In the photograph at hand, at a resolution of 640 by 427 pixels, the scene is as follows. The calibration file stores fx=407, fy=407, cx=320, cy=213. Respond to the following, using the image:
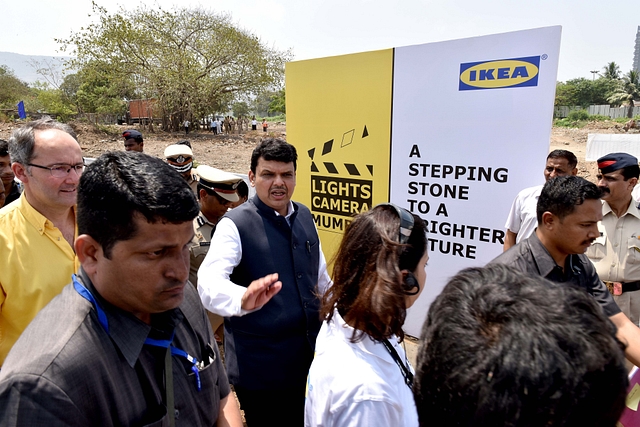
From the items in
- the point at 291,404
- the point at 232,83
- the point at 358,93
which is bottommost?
the point at 291,404

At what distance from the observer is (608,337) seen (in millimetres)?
632

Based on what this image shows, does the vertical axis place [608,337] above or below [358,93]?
below

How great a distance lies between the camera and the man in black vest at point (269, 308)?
209cm

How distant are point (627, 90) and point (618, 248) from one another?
2368 inches

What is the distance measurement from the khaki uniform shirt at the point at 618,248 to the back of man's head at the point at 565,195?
4.68 feet

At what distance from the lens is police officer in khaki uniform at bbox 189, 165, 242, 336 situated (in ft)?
9.61

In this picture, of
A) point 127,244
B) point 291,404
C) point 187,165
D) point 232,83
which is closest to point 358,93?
point 187,165

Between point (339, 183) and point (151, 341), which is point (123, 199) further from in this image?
point (339, 183)

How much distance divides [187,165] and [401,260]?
357 cm

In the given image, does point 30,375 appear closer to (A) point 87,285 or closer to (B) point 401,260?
(A) point 87,285

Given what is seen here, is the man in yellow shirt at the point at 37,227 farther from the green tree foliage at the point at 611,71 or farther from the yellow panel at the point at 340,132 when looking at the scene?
the green tree foliage at the point at 611,71

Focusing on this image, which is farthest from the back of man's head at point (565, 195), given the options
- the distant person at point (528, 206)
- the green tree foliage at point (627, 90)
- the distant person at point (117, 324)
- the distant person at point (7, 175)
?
the green tree foliage at point (627, 90)

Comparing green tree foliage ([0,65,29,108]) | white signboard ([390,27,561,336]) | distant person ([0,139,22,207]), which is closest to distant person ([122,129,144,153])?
distant person ([0,139,22,207])

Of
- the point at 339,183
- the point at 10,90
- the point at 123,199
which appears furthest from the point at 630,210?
the point at 10,90
